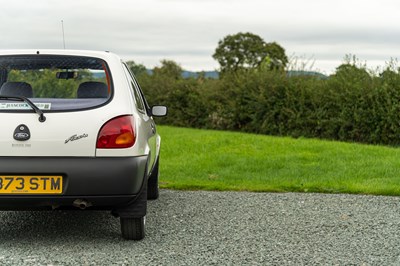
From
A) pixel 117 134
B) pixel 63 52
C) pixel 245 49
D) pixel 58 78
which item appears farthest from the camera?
pixel 245 49

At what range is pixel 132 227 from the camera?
5.47m

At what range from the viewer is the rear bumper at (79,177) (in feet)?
16.0

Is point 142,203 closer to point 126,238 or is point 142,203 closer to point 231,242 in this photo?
point 126,238

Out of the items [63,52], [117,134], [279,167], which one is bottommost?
[279,167]

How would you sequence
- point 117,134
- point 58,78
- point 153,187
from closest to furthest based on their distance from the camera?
point 117,134 < point 58,78 < point 153,187

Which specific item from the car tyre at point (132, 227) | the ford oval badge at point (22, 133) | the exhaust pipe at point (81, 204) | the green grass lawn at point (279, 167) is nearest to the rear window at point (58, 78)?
the ford oval badge at point (22, 133)

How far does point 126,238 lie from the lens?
557 cm

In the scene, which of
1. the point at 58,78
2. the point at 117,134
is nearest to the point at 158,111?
the point at 58,78

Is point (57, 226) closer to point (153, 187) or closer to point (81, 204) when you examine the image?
point (81, 204)

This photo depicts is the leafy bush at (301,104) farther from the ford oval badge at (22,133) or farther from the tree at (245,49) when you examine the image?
the tree at (245,49)

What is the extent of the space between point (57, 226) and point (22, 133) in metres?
1.62

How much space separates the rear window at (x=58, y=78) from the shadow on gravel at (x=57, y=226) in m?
1.26

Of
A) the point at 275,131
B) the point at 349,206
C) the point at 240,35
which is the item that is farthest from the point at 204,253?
the point at 240,35

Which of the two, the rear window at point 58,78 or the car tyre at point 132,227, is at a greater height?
the rear window at point 58,78
